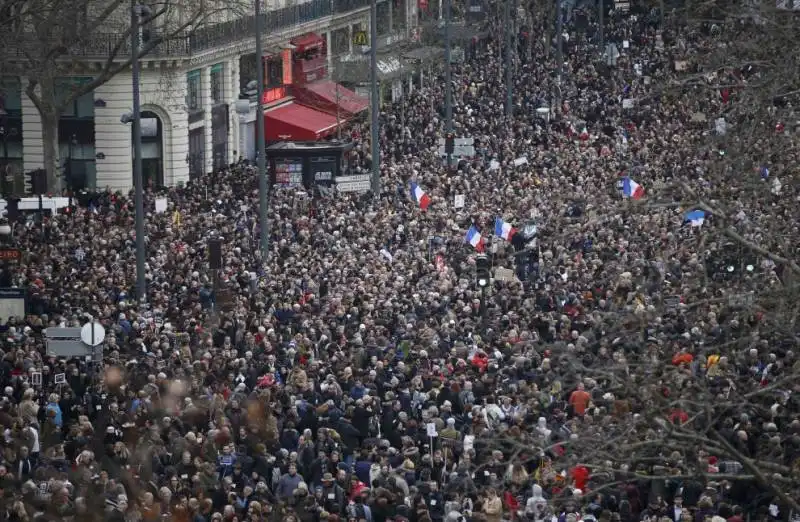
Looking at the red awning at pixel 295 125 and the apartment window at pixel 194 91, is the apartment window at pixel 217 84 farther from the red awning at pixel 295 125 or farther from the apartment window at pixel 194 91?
the red awning at pixel 295 125

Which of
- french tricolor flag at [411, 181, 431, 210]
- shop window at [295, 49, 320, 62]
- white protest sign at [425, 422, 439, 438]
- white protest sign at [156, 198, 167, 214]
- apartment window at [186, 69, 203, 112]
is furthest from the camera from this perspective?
shop window at [295, 49, 320, 62]

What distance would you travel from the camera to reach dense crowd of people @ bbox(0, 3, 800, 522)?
42.7 ft

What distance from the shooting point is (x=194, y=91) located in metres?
58.7

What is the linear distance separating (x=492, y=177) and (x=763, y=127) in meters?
32.8

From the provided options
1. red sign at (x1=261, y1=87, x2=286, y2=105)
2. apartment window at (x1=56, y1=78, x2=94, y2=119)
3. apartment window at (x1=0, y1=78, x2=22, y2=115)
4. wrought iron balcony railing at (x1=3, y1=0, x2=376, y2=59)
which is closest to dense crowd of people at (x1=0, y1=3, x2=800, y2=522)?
wrought iron balcony railing at (x1=3, y1=0, x2=376, y2=59)

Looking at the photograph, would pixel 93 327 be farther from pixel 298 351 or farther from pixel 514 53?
pixel 514 53

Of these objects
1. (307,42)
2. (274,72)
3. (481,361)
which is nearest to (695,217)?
(481,361)

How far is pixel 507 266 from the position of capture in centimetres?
3497

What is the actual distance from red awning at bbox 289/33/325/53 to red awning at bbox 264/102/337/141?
5592mm

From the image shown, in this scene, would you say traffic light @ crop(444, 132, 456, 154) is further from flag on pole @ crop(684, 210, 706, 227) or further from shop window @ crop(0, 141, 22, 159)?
flag on pole @ crop(684, 210, 706, 227)

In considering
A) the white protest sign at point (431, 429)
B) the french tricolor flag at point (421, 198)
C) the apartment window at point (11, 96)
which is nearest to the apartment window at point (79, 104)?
the apartment window at point (11, 96)

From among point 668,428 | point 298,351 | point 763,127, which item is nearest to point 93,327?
point 298,351

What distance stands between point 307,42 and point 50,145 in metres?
20.3

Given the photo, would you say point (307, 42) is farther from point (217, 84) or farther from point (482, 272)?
point (482, 272)
